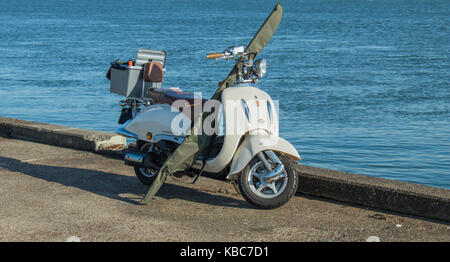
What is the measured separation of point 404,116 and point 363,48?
772 inches

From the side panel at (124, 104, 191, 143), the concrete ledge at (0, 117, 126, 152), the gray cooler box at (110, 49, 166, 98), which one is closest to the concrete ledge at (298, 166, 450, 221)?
the side panel at (124, 104, 191, 143)

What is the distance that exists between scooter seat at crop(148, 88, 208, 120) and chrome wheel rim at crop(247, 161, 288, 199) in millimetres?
798

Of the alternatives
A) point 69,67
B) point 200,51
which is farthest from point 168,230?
point 200,51

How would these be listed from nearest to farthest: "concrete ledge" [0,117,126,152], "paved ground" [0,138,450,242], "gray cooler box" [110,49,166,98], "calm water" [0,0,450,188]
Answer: "paved ground" [0,138,450,242], "gray cooler box" [110,49,166,98], "concrete ledge" [0,117,126,152], "calm water" [0,0,450,188]

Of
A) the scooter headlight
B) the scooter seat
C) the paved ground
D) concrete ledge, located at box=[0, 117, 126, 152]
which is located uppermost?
the scooter headlight

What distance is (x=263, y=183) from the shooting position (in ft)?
17.6

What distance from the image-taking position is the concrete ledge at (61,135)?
7.73m

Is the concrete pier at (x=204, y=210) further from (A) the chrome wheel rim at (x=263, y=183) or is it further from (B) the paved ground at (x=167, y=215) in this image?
(A) the chrome wheel rim at (x=263, y=183)

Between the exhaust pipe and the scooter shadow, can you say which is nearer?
the scooter shadow

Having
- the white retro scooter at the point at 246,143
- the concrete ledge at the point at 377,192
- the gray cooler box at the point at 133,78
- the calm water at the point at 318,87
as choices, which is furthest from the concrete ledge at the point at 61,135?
the calm water at the point at 318,87

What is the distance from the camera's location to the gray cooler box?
21.3ft

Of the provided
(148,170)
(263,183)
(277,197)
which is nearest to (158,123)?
(148,170)

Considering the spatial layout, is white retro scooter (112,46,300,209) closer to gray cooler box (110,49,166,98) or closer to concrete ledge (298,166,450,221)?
concrete ledge (298,166,450,221)

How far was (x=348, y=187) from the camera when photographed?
5.75 m
